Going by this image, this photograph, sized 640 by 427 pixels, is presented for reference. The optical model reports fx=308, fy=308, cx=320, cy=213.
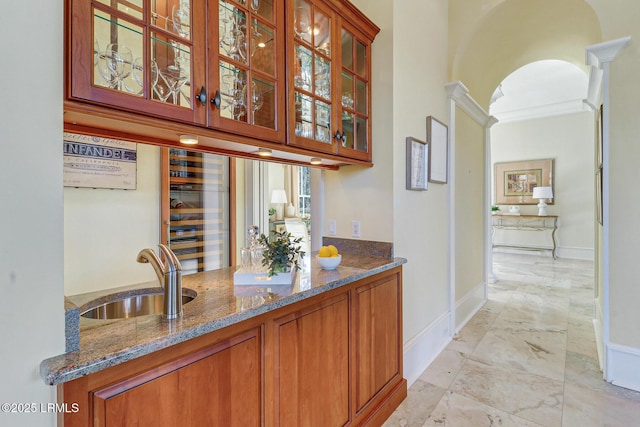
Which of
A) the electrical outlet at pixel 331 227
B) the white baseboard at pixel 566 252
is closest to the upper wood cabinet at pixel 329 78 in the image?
the electrical outlet at pixel 331 227

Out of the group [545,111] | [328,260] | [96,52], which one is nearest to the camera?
[96,52]

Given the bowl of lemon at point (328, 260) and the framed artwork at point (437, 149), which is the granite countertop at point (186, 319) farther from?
the framed artwork at point (437, 149)

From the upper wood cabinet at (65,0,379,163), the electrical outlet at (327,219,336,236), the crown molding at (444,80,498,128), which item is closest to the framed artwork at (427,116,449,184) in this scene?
the crown molding at (444,80,498,128)

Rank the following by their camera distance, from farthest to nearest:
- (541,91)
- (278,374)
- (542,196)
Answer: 1. (542,196)
2. (541,91)
3. (278,374)

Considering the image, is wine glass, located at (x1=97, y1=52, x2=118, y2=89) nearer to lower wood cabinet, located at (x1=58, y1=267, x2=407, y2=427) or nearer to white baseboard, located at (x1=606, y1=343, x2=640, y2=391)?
lower wood cabinet, located at (x1=58, y1=267, x2=407, y2=427)

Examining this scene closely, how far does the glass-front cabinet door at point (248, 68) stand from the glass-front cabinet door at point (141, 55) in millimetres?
71

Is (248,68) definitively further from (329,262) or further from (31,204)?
(329,262)

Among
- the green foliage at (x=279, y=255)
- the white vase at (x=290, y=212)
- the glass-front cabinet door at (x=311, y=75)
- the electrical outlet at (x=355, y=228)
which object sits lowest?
the green foliage at (x=279, y=255)

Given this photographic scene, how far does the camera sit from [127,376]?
83 centimetres

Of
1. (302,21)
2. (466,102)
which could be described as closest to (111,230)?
(302,21)

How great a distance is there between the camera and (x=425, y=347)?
2535 millimetres

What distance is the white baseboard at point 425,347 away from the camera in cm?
228

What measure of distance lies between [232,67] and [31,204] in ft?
2.77

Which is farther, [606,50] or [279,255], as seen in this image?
[606,50]
